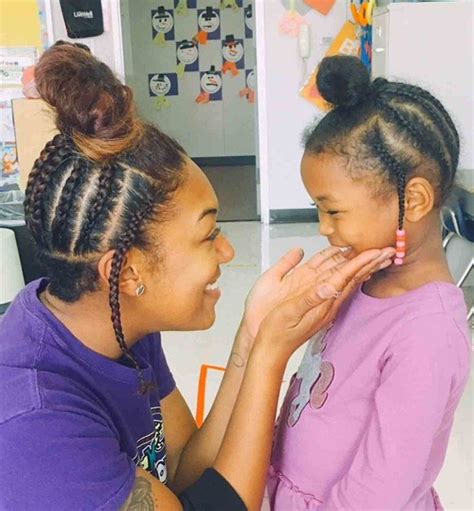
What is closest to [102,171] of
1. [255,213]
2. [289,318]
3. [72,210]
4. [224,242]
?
[72,210]

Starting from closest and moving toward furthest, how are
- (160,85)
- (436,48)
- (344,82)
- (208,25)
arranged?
(344,82), (436,48), (208,25), (160,85)

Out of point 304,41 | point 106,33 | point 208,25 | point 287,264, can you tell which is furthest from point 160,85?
point 287,264

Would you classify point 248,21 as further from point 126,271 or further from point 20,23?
point 126,271

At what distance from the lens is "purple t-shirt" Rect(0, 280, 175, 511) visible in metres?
0.67

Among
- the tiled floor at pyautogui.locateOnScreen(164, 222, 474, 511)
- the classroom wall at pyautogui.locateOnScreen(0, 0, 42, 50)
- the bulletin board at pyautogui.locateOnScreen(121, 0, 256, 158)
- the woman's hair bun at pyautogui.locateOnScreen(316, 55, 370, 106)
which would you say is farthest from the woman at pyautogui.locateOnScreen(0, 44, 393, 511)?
the bulletin board at pyautogui.locateOnScreen(121, 0, 256, 158)

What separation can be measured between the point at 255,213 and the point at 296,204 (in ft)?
1.32

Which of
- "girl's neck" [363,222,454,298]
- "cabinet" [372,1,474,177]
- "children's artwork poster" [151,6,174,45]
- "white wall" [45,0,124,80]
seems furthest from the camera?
"children's artwork poster" [151,6,174,45]

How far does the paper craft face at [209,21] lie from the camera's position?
6.54 meters

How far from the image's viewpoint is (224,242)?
864 millimetres

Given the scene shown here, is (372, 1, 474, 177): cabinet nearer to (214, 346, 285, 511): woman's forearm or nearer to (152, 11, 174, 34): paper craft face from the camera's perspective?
(214, 346, 285, 511): woman's forearm

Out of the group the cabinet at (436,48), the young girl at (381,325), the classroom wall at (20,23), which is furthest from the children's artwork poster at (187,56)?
the young girl at (381,325)

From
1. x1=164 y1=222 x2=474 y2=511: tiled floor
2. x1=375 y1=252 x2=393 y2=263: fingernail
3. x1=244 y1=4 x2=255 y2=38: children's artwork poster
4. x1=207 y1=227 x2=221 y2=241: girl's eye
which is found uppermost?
x1=244 y1=4 x2=255 y2=38: children's artwork poster

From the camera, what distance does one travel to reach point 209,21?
657 cm

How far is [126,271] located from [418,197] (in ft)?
1.30
